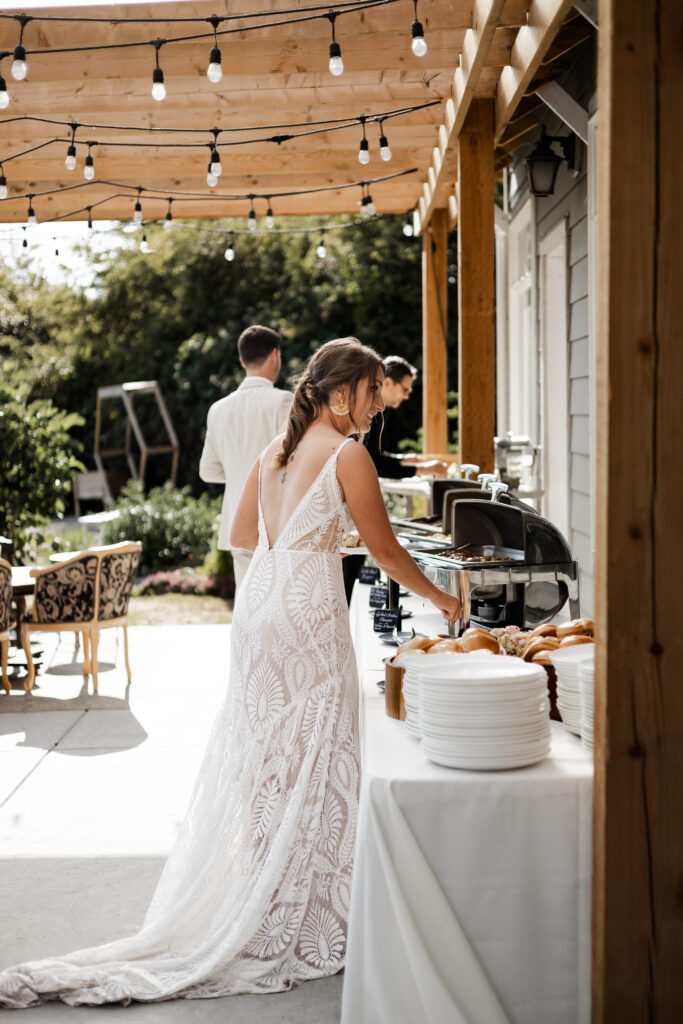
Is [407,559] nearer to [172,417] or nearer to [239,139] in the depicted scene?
[239,139]

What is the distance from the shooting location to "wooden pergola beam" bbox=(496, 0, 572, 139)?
12.6 ft

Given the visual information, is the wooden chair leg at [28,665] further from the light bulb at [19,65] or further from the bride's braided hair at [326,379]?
the bride's braided hair at [326,379]

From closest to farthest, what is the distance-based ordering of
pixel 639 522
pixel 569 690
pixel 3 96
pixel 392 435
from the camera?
pixel 639 522, pixel 569 690, pixel 3 96, pixel 392 435

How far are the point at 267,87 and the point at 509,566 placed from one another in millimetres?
3490

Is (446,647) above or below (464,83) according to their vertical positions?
below

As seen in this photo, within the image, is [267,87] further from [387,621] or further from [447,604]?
[447,604]

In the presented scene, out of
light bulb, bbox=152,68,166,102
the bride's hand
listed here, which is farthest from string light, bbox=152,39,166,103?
the bride's hand

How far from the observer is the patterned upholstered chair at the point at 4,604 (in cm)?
615

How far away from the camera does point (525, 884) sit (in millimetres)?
2012

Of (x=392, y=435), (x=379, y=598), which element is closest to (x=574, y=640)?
(x=379, y=598)

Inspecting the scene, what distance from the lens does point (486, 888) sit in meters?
2.02

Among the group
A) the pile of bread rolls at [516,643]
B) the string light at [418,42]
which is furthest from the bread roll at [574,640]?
the string light at [418,42]

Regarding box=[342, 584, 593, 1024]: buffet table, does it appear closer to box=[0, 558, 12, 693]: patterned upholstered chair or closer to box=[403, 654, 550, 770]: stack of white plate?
box=[403, 654, 550, 770]: stack of white plate

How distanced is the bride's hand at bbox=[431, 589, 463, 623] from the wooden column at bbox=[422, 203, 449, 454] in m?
5.99
